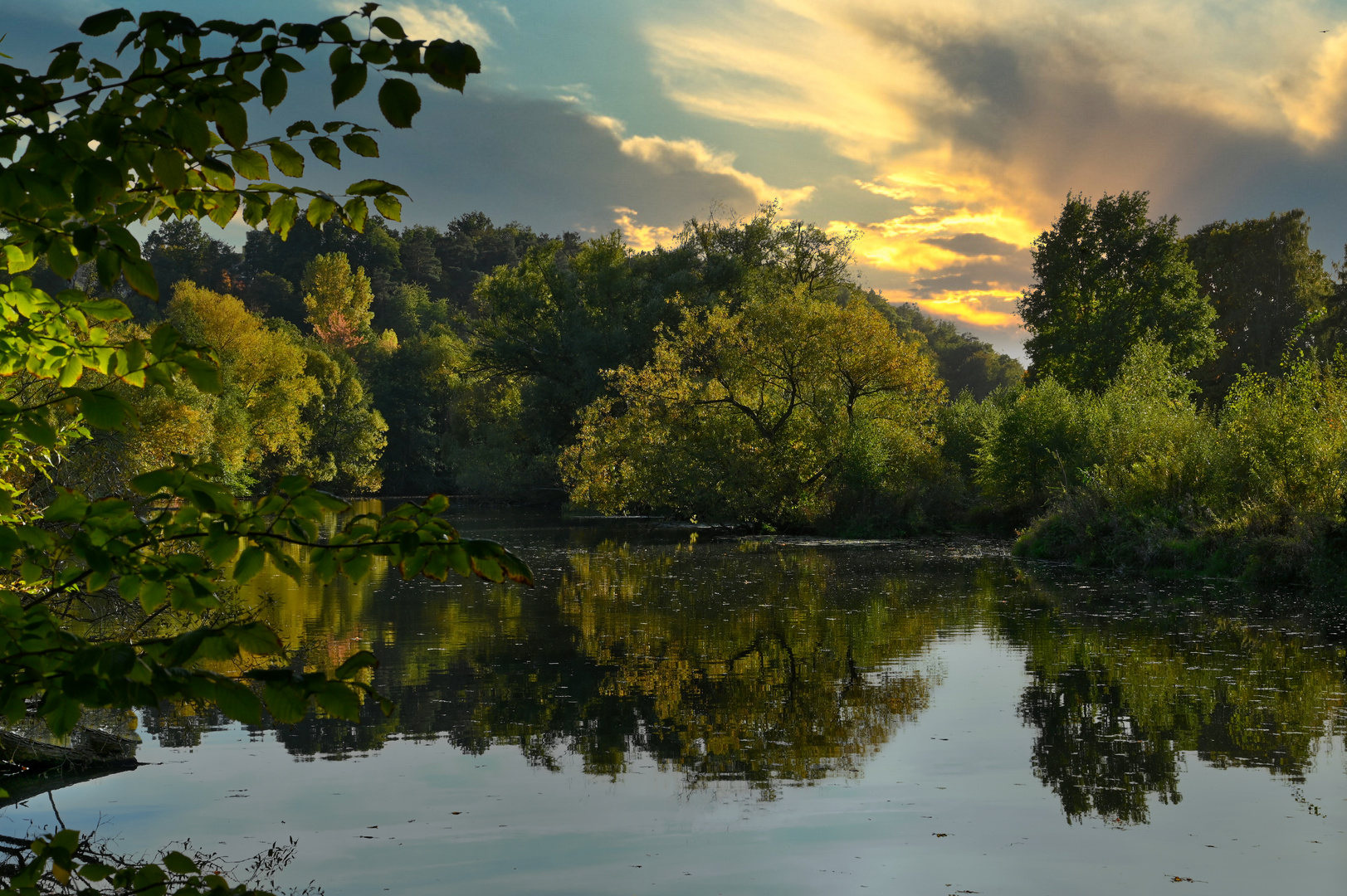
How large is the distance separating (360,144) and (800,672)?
10742 mm

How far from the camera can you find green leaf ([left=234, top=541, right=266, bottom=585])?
7.52 feet

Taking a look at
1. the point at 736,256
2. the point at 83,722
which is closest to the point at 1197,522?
the point at 83,722

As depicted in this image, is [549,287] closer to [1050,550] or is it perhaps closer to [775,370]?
[775,370]

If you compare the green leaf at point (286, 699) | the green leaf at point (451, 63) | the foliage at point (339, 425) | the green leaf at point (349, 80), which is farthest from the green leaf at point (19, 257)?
the foliage at point (339, 425)

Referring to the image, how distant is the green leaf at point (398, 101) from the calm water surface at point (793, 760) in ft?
16.9

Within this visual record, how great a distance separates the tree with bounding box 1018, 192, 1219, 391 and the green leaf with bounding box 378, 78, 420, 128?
47.2m

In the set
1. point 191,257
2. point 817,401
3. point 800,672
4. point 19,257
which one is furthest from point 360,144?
point 191,257

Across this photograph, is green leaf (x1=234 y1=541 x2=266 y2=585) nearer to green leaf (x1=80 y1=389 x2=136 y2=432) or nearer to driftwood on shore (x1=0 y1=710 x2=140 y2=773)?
green leaf (x1=80 y1=389 x2=136 y2=432)

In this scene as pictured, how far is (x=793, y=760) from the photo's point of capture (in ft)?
29.0

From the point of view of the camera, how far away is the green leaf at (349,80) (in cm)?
239

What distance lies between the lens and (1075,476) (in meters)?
28.6

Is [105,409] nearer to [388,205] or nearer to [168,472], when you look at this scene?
[168,472]

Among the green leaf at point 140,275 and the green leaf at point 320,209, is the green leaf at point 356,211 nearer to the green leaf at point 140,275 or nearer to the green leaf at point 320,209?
the green leaf at point 320,209

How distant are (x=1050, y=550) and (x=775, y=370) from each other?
12783mm
